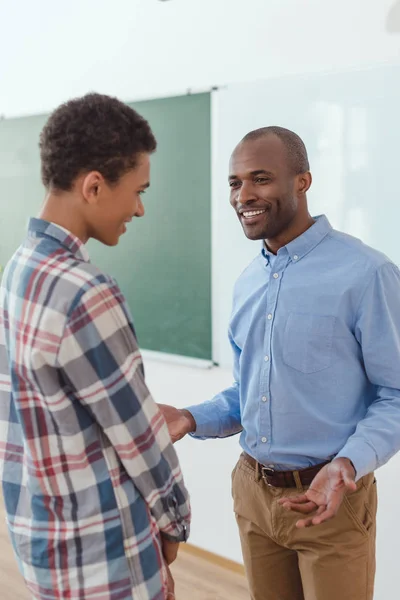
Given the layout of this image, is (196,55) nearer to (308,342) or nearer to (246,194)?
(246,194)

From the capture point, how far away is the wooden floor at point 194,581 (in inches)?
105

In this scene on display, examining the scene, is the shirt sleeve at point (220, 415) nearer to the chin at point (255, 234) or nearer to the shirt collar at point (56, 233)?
the chin at point (255, 234)

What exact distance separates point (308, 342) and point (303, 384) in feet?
0.33

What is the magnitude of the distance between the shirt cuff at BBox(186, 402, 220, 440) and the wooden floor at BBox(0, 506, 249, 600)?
1.31 m

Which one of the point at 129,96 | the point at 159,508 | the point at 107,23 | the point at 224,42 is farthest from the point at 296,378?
the point at 107,23

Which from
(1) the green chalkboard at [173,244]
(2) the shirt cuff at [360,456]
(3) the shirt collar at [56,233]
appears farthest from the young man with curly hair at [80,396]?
(1) the green chalkboard at [173,244]

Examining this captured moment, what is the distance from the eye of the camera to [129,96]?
9.89 ft

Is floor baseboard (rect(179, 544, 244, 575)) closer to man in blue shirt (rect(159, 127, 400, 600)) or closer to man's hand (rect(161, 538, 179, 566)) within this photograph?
man in blue shirt (rect(159, 127, 400, 600))

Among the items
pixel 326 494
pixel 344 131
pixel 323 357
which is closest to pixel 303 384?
pixel 323 357

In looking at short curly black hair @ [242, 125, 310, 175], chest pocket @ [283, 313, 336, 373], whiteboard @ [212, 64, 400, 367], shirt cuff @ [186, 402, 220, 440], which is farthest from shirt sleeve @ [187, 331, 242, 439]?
whiteboard @ [212, 64, 400, 367]

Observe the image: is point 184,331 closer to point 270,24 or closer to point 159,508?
point 270,24

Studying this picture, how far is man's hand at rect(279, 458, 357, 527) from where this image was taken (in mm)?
1220

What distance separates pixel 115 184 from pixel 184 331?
1.91 metres

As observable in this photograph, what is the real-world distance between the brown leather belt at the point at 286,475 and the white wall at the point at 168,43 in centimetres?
150
